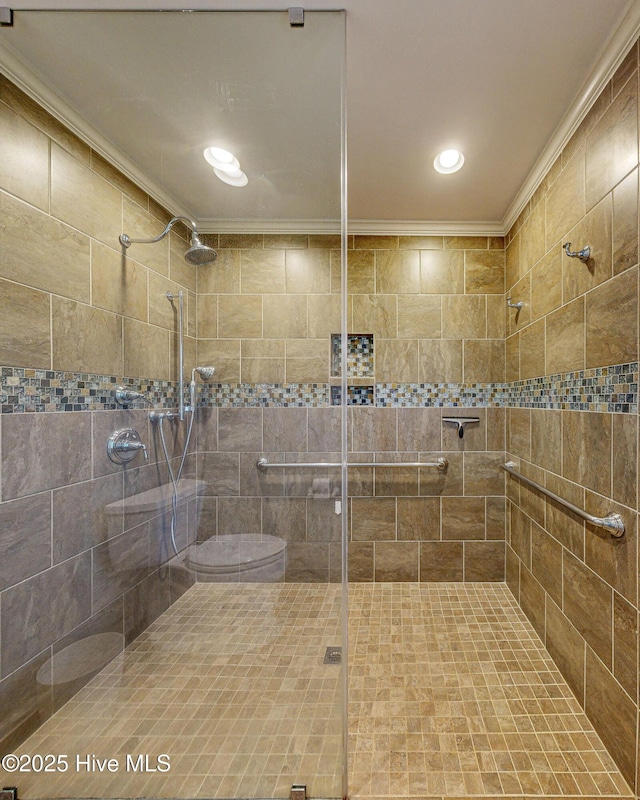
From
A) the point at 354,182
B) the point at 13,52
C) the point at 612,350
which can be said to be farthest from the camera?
the point at 354,182

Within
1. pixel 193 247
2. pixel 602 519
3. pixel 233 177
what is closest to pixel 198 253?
pixel 193 247

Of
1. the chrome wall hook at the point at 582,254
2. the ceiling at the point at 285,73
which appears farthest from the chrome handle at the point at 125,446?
the chrome wall hook at the point at 582,254

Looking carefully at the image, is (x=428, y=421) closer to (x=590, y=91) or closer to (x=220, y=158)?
(x=590, y=91)

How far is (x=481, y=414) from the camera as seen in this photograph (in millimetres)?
2311

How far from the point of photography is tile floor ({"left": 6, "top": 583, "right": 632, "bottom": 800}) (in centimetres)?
107

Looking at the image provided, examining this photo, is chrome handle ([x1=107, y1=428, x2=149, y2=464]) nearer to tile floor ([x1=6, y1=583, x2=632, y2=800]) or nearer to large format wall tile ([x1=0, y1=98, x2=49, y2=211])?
tile floor ([x1=6, y1=583, x2=632, y2=800])

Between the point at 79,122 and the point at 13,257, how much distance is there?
1.62 ft

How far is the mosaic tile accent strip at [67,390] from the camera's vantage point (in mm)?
1109

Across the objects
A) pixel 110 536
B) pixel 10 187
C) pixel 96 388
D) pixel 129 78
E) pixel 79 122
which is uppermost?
pixel 129 78

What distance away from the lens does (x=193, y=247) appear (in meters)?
1.22

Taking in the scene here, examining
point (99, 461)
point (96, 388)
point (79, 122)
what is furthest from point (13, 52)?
point (99, 461)

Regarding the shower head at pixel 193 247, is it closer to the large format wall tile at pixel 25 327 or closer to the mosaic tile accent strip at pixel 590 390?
the large format wall tile at pixel 25 327

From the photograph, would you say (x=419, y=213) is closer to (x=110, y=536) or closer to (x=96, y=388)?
(x=96, y=388)

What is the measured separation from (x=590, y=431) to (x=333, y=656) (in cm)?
122
